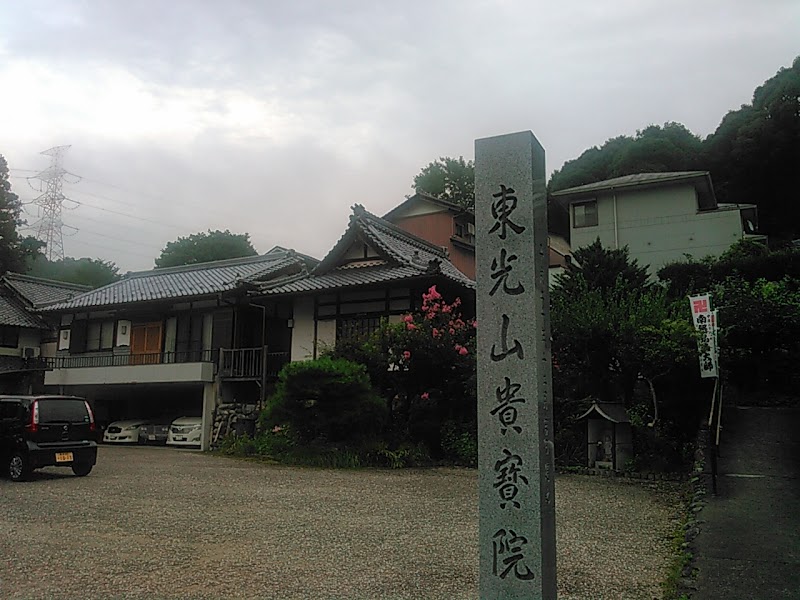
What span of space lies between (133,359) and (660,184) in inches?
885

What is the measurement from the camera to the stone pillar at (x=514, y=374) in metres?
4.44

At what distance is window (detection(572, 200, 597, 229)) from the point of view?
30.6 m

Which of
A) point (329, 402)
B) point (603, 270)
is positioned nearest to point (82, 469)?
point (329, 402)

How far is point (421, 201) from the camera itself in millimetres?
31766

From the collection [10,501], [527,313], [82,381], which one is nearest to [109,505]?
[10,501]

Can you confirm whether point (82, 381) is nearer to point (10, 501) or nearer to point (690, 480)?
point (10, 501)

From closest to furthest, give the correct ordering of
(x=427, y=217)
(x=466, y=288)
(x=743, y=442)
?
(x=743, y=442) → (x=466, y=288) → (x=427, y=217)

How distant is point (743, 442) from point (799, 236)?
26.3m

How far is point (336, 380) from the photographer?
15164 millimetres

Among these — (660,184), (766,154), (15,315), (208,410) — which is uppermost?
(766,154)

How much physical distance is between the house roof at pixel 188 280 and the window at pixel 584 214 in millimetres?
12856

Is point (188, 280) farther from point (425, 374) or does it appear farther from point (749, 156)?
point (749, 156)

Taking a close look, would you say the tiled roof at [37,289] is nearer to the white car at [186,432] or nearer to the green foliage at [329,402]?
the white car at [186,432]

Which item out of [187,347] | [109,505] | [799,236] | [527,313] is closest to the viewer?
[527,313]
